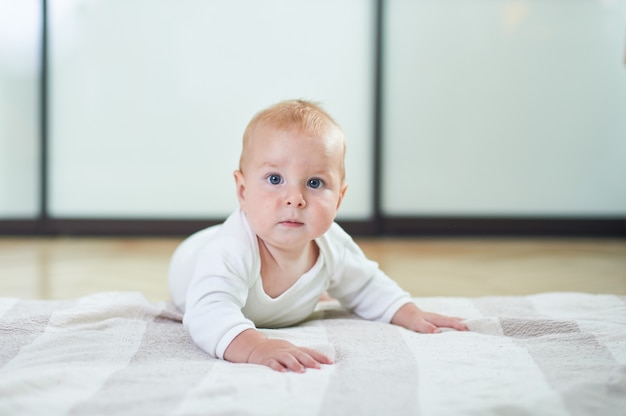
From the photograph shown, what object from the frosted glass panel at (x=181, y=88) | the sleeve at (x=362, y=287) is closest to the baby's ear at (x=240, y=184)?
the sleeve at (x=362, y=287)

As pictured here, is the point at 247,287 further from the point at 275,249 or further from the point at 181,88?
the point at 181,88

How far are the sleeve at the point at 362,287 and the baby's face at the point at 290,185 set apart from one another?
202 millimetres

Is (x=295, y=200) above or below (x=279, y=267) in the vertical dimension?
above

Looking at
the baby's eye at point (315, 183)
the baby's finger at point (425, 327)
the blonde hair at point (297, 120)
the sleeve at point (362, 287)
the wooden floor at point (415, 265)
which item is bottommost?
the wooden floor at point (415, 265)

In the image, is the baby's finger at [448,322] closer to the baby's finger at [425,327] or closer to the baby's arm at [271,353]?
the baby's finger at [425,327]

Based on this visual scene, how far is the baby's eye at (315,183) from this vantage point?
1.26m

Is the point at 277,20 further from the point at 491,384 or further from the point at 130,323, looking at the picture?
the point at 491,384

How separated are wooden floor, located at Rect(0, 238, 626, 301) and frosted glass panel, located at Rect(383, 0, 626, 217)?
22 cm

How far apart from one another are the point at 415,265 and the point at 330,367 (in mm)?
1306

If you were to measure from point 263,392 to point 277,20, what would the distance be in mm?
2282

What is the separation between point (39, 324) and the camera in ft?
4.24

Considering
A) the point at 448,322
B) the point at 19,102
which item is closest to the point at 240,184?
the point at 448,322

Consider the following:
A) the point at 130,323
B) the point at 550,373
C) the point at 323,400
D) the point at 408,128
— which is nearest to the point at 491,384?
the point at 550,373

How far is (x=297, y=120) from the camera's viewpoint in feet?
4.16
